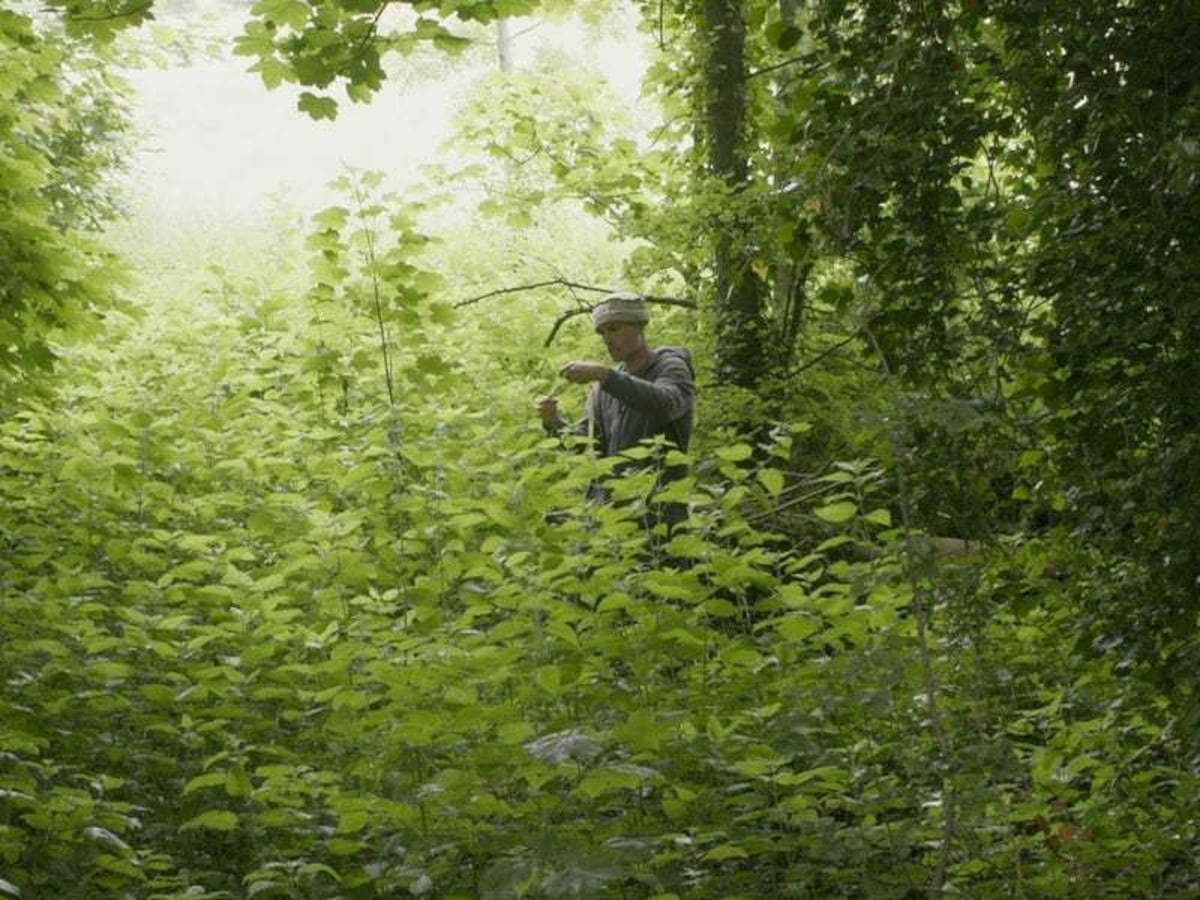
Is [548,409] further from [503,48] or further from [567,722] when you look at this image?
[503,48]

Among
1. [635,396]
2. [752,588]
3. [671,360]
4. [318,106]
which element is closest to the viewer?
[318,106]

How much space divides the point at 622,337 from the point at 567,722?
10.0 feet

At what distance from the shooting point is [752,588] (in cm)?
725

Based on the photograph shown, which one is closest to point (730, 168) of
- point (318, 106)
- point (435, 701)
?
point (318, 106)

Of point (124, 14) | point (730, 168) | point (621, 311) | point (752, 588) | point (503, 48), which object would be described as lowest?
point (752, 588)

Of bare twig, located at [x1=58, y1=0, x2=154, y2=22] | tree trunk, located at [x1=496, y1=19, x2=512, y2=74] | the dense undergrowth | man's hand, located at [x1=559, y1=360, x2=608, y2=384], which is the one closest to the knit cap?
man's hand, located at [x1=559, y1=360, x2=608, y2=384]

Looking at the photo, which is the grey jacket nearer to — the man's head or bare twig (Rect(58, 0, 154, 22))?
the man's head

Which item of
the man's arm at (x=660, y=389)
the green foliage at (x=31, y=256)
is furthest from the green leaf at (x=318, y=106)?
the man's arm at (x=660, y=389)

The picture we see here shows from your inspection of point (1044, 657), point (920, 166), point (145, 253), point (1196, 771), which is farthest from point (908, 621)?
point (145, 253)

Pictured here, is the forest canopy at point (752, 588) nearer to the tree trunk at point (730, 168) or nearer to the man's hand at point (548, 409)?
the man's hand at point (548, 409)

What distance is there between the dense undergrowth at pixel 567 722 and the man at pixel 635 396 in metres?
0.63

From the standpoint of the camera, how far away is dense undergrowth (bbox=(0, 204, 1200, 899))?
3.94 meters

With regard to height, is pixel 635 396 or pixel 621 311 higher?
pixel 621 311

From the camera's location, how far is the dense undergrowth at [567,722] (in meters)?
3.94
